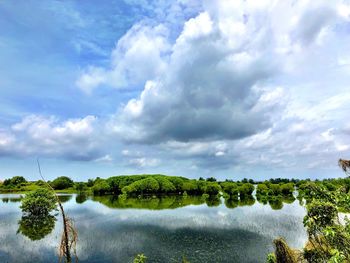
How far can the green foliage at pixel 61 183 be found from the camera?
179375mm

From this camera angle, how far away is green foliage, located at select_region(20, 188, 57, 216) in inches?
2384

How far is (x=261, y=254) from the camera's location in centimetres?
3650

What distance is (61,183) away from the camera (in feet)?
596

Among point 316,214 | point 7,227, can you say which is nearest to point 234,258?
point 316,214

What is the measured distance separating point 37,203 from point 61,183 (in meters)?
128

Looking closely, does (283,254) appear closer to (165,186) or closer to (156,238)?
(156,238)

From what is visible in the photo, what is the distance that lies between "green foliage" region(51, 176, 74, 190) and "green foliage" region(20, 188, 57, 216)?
403 feet

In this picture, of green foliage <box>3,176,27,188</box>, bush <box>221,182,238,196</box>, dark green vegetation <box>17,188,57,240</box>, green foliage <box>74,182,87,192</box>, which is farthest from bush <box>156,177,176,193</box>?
dark green vegetation <box>17,188,57,240</box>

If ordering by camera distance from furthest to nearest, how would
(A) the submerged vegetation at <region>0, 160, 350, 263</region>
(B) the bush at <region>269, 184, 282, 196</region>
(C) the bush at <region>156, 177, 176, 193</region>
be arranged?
1. (C) the bush at <region>156, 177, 176, 193</region>
2. (B) the bush at <region>269, 184, 282, 196</region>
3. (A) the submerged vegetation at <region>0, 160, 350, 263</region>

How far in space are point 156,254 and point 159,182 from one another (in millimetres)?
115962

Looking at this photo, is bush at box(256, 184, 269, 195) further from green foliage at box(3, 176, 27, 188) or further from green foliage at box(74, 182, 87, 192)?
green foliage at box(3, 176, 27, 188)

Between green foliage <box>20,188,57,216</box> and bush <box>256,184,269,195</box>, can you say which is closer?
green foliage <box>20,188,57,216</box>

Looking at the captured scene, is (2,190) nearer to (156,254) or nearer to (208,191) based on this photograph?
(208,191)

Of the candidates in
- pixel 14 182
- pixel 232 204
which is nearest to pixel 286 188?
pixel 232 204
